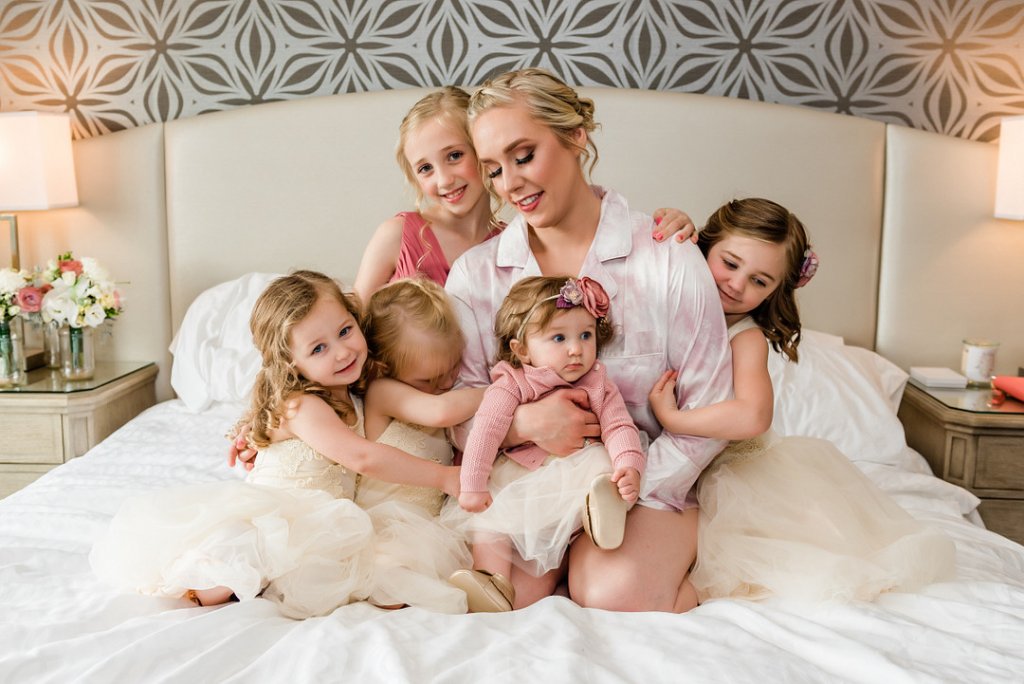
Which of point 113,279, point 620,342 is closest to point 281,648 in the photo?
point 620,342

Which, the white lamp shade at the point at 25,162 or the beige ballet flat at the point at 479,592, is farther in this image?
the white lamp shade at the point at 25,162

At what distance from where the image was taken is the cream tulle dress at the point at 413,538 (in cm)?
144

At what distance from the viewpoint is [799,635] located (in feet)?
4.17

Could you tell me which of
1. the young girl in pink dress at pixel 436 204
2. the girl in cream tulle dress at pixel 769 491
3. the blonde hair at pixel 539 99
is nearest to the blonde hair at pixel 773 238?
the girl in cream tulle dress at pixel 769 491

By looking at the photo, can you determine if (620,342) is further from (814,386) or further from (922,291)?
(922,291)

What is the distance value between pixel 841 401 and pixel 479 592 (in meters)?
1.40

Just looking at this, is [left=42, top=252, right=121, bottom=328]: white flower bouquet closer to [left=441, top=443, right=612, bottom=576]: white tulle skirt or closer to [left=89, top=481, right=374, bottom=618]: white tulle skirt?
[left=89, top=481, right=374, bottom=618]: white tulle skirt

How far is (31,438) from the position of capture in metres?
2.61

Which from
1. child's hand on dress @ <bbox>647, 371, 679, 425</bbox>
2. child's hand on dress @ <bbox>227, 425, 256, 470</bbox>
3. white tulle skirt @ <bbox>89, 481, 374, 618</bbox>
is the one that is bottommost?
white tulle skirt @ <bbox>89, 481, 374, 618</bbox>

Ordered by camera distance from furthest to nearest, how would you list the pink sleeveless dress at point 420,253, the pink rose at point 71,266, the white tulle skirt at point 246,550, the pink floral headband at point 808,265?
the pink rose at point 71,266, the pink sleeveless dress at point 420,253, the pink floral headband at point 808,265, the white tulle skirt at point 246,550

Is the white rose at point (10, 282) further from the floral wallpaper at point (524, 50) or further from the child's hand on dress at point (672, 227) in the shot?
the child's hand on dress at point (672, 227)

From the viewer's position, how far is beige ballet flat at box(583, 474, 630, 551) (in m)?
1.50

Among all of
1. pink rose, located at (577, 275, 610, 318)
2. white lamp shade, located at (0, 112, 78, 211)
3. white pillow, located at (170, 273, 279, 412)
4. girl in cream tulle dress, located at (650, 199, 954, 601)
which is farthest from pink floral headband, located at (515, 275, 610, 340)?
white lamp shade, located at (0, 112, 78, 211)

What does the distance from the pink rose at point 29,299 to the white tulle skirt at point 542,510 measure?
1750 mm
